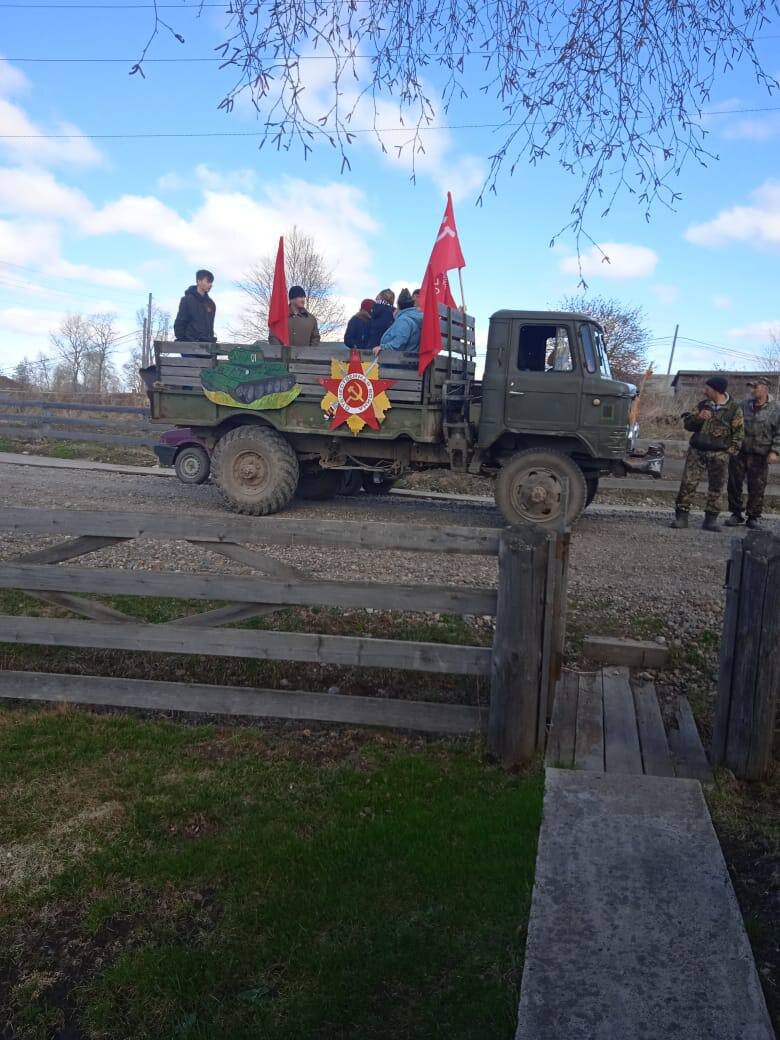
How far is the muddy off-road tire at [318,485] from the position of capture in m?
11.8

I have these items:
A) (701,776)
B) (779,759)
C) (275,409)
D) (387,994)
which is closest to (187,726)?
(387,994)

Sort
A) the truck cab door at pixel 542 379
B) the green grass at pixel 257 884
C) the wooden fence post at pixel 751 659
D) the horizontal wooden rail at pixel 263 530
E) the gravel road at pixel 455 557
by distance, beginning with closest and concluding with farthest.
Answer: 1. the green grass at pixel 257 884
2. the wooden fence post at pixel 751 659
3. the horizontal wooden rail at pixel 263 530
4. the gravel road at pixel 455 557
5. the truck cab door at pixel 542 379

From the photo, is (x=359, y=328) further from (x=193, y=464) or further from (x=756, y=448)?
(x=756, y=448)

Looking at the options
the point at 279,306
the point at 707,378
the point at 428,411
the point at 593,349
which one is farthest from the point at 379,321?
the point at 707,378

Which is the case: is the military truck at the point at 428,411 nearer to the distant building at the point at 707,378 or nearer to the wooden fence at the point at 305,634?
the wooden fence at the point at 305,634

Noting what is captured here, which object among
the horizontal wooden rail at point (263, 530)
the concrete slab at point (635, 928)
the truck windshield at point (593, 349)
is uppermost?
the truck windshield at point (593, 349)

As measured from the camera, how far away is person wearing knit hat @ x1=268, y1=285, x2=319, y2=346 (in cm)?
1083

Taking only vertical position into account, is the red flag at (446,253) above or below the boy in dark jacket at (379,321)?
above

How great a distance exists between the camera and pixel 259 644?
4.36 m

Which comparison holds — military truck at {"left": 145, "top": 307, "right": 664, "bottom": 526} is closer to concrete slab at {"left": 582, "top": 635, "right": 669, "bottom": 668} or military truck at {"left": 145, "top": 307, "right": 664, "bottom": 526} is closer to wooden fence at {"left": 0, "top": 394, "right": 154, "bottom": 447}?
concrete slab at {"left": 582, "top": 635, "right": 669, "bottom": 668}

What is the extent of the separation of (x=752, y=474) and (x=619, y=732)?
315 inches

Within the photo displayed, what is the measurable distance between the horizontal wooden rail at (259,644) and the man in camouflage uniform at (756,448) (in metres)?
8.21

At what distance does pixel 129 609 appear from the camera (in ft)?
20.4

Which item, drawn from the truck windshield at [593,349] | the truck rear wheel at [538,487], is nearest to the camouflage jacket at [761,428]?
the truck windshield at [593,349]
